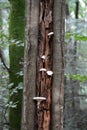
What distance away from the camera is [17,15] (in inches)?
187

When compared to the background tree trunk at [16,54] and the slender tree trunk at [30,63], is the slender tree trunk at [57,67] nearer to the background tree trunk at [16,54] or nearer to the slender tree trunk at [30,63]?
the slender tree trunk at [30,63]

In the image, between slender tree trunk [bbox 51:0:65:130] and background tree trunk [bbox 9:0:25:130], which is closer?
slender tree trunk [bbox 51:0:65:130]

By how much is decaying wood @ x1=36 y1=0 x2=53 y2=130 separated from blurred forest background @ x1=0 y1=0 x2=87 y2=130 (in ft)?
4.66

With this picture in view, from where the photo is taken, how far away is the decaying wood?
8.11 ft

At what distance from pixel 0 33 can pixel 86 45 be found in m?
7.20

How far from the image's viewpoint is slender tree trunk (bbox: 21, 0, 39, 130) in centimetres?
247

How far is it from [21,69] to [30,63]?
6.92ft

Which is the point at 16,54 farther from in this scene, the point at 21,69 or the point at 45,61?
the point at 45,61

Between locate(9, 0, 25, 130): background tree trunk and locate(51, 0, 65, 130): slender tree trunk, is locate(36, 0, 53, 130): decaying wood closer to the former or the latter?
Result: locate(51, 0, 65, 130): slender tree trunk

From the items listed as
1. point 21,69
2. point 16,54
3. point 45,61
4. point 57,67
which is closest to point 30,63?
point 45,61

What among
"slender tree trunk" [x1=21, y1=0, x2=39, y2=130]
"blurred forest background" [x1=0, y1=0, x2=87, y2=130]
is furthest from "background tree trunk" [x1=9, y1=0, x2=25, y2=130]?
"slender tree trunk" [x1=21, y1=0, x2=39, y2=130]

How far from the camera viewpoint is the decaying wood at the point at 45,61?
8.11 feet

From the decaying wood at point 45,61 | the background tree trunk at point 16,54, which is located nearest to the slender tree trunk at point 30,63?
the decaying wood at point 45,61

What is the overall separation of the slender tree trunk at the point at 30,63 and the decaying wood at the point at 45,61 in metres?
0.04
